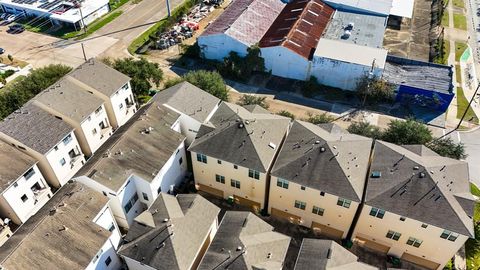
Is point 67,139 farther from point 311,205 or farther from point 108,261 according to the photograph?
point 311,205

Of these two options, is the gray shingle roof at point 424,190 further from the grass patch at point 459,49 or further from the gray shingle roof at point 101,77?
the grass patch at point 459,49

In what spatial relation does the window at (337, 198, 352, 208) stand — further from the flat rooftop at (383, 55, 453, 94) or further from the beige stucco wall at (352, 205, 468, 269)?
the flat rooftop at (383, 55, 453, 94)

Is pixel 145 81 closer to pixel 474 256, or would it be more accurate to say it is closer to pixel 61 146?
pixel 61 146

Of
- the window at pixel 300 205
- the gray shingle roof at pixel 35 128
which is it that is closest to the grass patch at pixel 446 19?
the window at pixel 300 205

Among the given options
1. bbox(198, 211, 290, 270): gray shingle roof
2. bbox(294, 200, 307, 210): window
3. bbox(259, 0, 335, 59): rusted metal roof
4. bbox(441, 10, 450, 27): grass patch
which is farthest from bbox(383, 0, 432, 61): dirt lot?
bbox(198, 211, 290, 270): gray shingle roof

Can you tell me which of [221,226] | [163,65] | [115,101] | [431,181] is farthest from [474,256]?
[163,65]

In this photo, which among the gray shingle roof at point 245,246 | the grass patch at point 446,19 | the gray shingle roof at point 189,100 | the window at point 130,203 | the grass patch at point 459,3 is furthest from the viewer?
the grass patch at point 459,3
